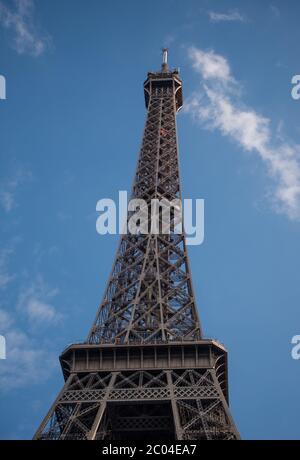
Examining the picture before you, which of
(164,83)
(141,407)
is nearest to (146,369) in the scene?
(141,407)

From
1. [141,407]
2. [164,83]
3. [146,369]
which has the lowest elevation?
[141,407]

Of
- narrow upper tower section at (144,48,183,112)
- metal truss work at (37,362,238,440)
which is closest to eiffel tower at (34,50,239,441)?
metal truss work at (37,362,238,440)

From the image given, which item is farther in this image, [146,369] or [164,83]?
[164,83]

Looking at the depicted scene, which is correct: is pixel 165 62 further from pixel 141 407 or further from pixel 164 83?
pixel 141 407

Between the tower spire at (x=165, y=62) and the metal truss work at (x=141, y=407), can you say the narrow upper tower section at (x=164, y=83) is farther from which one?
the metal truss work at (x=141, y=407)

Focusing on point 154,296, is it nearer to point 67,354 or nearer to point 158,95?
point 67,354

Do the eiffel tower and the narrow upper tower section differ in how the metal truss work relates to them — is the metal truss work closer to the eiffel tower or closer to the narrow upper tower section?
the eiffel tower
